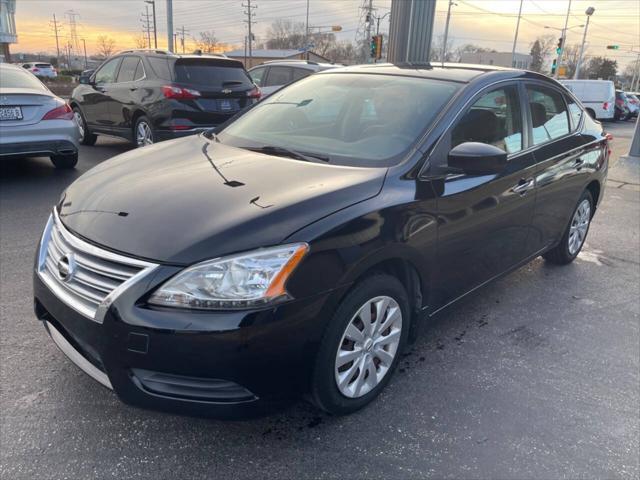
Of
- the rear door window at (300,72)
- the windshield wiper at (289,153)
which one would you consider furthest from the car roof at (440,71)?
the rear door window at (300,72)

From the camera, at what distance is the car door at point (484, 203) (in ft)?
9.46

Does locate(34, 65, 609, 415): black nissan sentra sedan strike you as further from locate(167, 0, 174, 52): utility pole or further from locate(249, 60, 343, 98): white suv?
locate(167, 0, 174, 52): utility pole

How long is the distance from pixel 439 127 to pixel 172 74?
6312mm

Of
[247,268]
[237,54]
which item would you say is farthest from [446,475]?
[237,54]

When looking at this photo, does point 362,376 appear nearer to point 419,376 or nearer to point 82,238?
point 419,376

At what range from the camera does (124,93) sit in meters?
8.75

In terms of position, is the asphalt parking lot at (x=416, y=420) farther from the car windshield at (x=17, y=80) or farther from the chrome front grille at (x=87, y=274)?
the car windshield at (x=17, y=80)

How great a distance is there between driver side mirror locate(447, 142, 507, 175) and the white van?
24.4m

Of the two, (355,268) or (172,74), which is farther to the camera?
(172,74)

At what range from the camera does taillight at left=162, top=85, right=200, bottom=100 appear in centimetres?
793

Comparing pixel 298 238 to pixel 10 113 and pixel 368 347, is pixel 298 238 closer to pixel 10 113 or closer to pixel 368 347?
pixel 368 347

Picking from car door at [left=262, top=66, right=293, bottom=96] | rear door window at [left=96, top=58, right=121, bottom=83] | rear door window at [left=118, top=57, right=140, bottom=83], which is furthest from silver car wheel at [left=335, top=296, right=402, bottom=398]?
car door at [left=262, top=66, right=293, bottom=96]

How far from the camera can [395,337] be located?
2.69 meters

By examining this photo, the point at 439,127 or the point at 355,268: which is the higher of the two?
the point at 439,127
